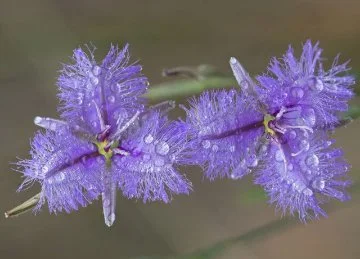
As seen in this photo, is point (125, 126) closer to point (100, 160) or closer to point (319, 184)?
point (100, 160)

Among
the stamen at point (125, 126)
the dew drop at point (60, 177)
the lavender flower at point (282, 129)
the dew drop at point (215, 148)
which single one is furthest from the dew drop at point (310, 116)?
the dew drop at point (60, 177)

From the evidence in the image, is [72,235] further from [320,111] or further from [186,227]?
[320,111]

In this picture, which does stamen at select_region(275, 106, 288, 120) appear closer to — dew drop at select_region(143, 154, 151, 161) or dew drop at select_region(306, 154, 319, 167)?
dew drop at select_region(306, 154, 319, 167)

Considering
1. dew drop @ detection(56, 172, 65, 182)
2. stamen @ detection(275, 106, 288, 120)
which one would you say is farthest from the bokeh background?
dew drop @ detection(56, 172, 65, 182)

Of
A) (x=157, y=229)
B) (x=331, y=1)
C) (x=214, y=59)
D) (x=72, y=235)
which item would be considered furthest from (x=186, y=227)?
(x=331, y=1)

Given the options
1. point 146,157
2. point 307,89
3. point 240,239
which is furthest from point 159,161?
point 240,239
